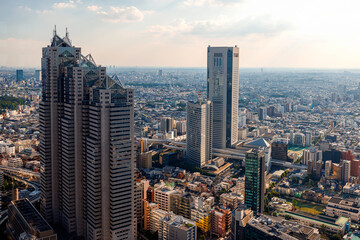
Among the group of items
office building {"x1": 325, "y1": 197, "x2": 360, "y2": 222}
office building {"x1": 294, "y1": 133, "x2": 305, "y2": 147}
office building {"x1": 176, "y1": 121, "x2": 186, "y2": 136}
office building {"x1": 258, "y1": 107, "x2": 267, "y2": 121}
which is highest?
office building {"x1": 258, "y1": 107, "x2": 267, "y2": 121}

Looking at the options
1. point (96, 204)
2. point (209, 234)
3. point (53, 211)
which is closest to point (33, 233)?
point (96, 204)

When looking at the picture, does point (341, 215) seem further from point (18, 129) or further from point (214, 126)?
point (18, 129)

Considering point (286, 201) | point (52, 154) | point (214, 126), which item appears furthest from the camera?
point (214, 126)

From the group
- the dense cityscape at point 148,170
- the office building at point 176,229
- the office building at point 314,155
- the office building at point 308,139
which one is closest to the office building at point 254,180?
the dense cityscape at point 148,170

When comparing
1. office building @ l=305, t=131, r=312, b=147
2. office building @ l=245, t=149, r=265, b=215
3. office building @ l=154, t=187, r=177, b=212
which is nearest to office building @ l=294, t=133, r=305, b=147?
office building @ l=305, t=131, r=312, b=147

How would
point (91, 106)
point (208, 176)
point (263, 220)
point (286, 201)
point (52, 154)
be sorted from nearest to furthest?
point (91, 106), point (263, 220), point (52, 154), point (286, 201), point (208, 176)

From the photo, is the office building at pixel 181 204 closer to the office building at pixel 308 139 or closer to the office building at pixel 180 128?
the office building at pixel 180 128

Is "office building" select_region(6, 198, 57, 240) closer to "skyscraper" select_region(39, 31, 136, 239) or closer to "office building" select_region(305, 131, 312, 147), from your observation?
"skyscraper" select_region(39, 31, 136, 239)
